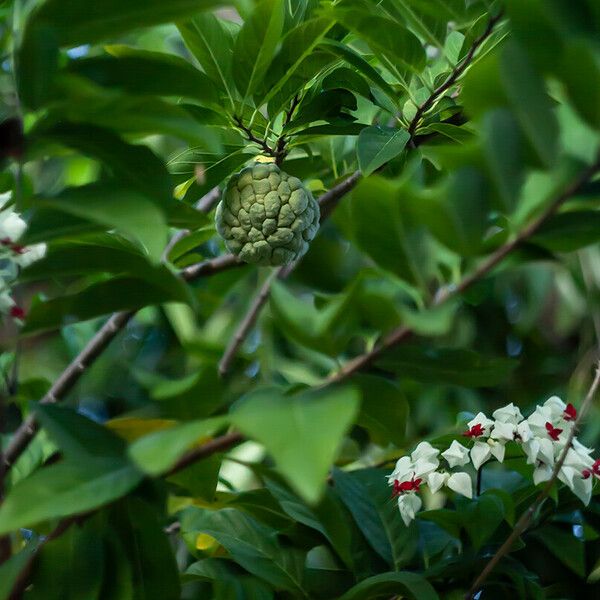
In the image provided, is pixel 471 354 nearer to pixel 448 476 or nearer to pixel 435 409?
pixel 448 476

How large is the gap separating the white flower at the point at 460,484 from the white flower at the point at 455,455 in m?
0.01

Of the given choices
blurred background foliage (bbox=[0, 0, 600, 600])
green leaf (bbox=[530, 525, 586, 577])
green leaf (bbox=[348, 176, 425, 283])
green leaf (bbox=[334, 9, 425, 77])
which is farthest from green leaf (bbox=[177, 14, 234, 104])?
green leaf (bbox=[530, 525, 586, 577])

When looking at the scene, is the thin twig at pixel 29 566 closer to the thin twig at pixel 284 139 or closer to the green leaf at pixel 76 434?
the green leaf at pixel 76 434

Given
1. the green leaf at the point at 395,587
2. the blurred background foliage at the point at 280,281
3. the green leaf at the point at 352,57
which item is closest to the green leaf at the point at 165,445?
the blurred background foliage at the point at 280,281

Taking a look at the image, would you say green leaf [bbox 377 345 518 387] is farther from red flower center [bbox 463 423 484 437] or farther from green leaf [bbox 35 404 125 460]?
red flower center [bbox 463 423 484 437]

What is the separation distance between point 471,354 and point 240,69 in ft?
1.25

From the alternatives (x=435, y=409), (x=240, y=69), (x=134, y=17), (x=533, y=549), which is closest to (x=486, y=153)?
(x=134, y=17)

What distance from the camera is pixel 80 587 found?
652 mm

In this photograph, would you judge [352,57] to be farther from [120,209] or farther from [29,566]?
[29,566]

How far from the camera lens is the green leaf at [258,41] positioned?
805 millimetres

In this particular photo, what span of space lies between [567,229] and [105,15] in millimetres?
330

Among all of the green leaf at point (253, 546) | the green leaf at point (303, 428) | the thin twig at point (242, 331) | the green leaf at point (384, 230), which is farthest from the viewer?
the thin twig at point (242, 331)

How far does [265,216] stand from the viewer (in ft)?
3.01

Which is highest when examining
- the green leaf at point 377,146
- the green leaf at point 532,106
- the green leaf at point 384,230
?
the green leaf at point 532,106
